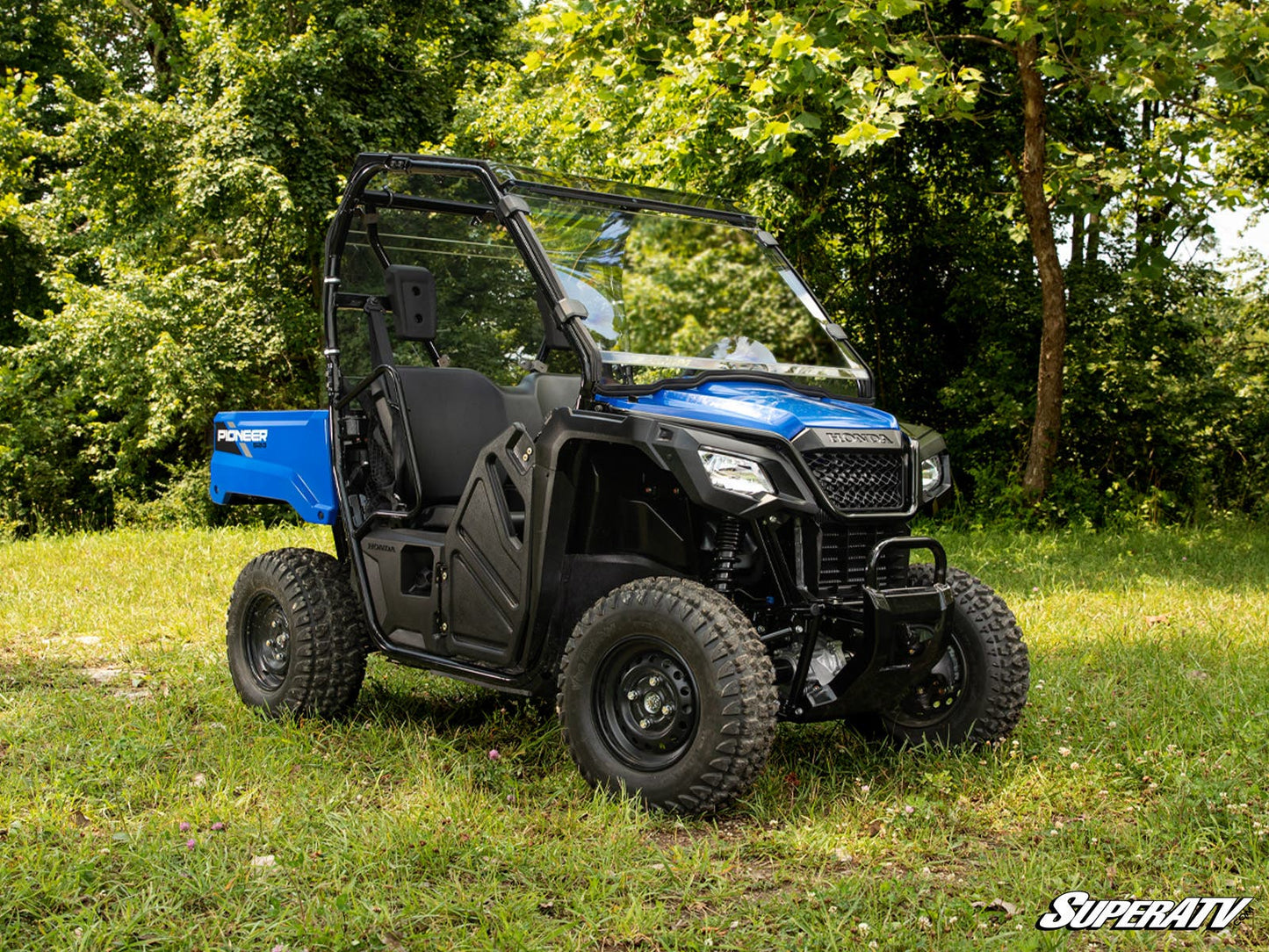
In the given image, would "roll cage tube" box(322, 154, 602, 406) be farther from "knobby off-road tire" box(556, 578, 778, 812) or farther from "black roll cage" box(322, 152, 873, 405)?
"knobby off-road tire" box(556, 578, 778, 812)

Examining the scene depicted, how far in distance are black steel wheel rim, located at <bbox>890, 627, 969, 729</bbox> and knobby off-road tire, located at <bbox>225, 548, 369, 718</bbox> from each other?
7.11 feet

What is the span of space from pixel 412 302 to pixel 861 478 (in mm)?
2012

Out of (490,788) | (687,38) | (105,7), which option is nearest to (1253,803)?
(490,788)

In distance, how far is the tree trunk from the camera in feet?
35.8

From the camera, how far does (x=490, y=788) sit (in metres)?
4.38

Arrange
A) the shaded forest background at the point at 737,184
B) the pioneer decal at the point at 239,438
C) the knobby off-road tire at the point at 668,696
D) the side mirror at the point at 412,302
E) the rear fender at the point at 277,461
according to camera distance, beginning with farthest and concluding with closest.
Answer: the shaded forest background at the point at 737,184
the pioneer decal at the point at 239,438
the rear fender at the point at 277,461
the side mirror at the point at 412,302
the knobby off-road tire at the point at 668,696

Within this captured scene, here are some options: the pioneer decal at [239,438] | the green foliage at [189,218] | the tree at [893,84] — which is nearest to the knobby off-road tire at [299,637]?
the pioneer decal at [239,438]

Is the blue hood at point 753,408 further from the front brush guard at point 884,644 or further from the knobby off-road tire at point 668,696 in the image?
the knobby off-road tire at point 668,696

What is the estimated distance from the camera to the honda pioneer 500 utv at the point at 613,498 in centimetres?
393

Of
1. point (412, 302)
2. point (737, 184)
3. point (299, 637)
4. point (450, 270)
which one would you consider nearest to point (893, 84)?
point (737, 184)

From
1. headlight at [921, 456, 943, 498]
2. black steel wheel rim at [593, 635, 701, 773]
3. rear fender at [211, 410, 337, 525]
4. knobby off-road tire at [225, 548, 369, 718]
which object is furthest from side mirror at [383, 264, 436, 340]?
headlight at [921, 456, 943, 498]

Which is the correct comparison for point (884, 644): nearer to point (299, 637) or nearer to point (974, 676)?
point (974, 676)

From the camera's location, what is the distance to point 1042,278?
11906 millimetres

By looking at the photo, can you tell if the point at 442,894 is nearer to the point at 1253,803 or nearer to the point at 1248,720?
the point at 1253,803
